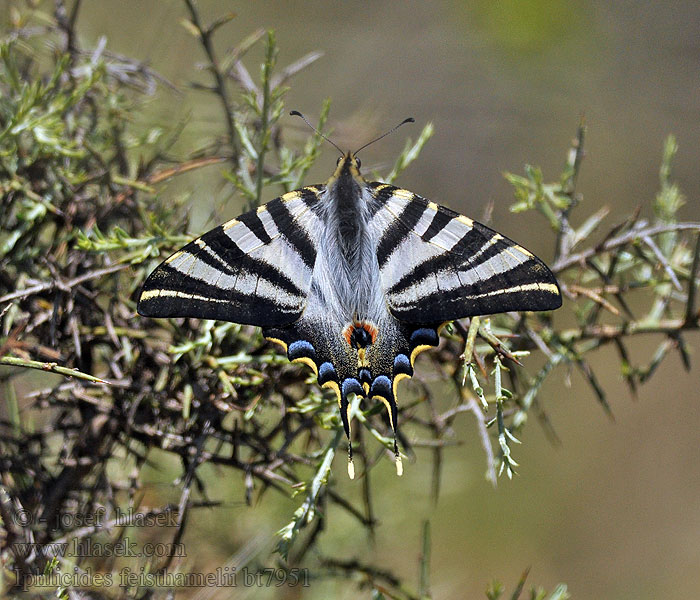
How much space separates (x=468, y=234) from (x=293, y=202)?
32 cm

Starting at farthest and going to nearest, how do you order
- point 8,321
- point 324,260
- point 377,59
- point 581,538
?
point 377,59 < point 581,538 < point 324,260 < point 8,321

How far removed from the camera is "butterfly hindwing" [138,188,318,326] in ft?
3.43

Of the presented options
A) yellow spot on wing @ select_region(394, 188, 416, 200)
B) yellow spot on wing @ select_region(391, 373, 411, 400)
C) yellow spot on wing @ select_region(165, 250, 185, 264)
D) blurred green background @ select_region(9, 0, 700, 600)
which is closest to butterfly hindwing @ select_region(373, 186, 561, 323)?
yellow spot on wing @ select_region(394, 188, 416, 200)

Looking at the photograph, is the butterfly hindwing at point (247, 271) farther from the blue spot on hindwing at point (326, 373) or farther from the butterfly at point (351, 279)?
the blue spot on hindwing at point (326, 373)

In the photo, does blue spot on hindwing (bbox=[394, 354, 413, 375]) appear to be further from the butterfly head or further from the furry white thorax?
the butterfly head

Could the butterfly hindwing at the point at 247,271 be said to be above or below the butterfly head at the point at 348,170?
below

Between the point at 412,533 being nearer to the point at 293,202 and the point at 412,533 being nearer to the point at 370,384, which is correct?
the point at 370,384

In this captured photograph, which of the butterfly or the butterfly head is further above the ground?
the butterfly head

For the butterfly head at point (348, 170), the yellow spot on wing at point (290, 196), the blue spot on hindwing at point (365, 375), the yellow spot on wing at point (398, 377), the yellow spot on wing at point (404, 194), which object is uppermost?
the butterfly head at point (348, 170)

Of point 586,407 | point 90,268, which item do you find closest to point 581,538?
point 586,407

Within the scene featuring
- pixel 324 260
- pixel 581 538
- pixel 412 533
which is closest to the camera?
pixel 324 260

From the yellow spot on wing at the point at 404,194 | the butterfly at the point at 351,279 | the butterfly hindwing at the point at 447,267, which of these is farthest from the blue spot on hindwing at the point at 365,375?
the yellow spot on wing at the point at 404,194

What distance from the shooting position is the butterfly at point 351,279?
1.05 m

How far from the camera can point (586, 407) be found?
3.85 metres
